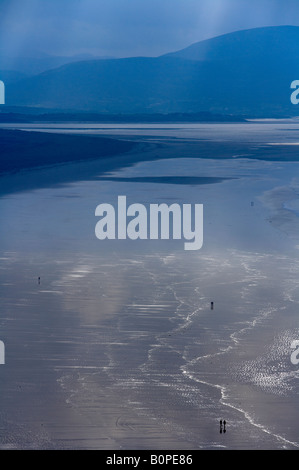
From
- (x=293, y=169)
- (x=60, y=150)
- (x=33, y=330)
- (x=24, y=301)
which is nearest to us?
(x=33, y=330)

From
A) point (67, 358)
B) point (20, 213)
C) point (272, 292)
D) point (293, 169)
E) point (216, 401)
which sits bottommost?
point (216, 401)

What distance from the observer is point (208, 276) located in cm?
2048

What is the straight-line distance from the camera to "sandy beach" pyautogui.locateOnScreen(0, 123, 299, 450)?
37.3 ft

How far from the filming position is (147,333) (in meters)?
15.5

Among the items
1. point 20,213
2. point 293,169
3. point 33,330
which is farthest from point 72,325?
point 293,169

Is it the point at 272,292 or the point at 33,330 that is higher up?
the point at 272,292

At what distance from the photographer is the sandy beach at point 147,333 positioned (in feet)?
37.3

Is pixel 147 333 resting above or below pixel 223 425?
above

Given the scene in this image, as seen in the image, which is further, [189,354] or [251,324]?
[251,324]

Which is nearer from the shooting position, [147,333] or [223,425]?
[223,425]

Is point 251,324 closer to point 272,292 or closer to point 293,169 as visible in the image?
point 272,292

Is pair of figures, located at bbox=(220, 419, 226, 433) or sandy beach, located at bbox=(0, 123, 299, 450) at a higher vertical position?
sandy beach, located at bbox=(0, 123, 299, 450)

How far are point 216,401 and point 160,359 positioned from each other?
6.46ft

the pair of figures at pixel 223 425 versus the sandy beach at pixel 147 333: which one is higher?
the sandy beach at pixel 147 333
